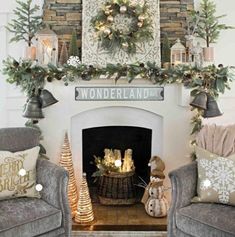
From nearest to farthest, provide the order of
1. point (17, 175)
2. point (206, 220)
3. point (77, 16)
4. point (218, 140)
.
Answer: point (206, 220)
point (17, 175)
point (218, 140)
point (77, 16)

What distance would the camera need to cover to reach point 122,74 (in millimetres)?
3398

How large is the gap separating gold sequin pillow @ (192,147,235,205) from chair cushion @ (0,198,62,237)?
1.09m

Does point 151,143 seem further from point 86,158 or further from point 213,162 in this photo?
point 213,162

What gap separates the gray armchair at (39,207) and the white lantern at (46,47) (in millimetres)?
829

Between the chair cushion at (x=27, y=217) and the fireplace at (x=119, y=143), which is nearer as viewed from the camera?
the chair cushion at (x=27, y=217)

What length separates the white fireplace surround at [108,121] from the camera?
3736 mm

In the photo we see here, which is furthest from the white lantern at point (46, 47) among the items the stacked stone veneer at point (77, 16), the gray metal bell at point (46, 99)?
the gray metal bell at point (46, 99)

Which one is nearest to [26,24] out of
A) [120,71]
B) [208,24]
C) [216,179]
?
[120,71]

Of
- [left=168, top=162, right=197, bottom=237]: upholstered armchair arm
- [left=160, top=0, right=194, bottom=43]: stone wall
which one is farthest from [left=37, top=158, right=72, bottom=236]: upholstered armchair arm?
[left=160, top=0, right=194, bottom=43]: stone wall

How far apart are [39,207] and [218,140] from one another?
1.53 metres

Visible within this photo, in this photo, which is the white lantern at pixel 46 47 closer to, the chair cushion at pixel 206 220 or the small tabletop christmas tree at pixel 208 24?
the small tabletop christmas tree at pixel 208 24

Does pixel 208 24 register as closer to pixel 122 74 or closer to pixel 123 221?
pixel 122 74

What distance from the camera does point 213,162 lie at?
2.78 meters

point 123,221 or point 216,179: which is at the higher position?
point 216,179
